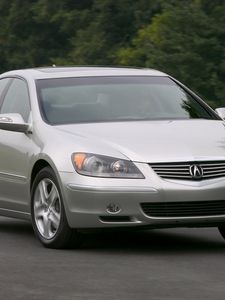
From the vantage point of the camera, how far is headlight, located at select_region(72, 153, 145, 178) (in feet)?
30.0

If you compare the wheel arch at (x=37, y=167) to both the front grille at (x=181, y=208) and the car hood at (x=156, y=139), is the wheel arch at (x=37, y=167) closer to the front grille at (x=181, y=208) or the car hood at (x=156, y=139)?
the car hood at (x=156, y=139)

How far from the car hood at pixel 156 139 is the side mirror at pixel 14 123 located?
47 centimetres

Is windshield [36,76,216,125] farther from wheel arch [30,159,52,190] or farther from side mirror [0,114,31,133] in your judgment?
wheel arch [30,159,52,190]

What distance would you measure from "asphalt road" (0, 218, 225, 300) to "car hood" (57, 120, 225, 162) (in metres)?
0.76

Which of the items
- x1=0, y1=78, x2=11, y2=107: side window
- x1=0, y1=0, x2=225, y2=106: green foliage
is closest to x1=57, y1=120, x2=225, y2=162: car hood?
x1=0, y1=78, x2=11, y2=107: side window

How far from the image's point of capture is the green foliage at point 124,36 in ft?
204

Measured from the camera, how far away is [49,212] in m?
9.77

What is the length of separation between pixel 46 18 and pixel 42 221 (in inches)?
2910

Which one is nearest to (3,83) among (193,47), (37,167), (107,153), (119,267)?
(37,167)

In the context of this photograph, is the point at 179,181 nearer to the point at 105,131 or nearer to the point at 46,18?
the point at 105,131

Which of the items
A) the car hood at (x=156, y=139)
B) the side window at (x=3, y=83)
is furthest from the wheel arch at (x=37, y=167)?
the side window at (x=3, y=83)

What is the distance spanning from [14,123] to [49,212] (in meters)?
0.97

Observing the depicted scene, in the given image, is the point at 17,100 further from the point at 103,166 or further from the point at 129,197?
the point at 129,197

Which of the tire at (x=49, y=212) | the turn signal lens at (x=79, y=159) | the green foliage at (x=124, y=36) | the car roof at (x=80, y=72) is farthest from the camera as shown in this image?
the green foliage at (x=124, y=36)
